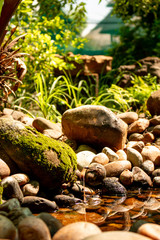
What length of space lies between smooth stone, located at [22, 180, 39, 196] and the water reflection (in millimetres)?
293

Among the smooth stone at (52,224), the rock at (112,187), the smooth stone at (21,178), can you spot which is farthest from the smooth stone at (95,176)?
the smooth stone at (52,224)

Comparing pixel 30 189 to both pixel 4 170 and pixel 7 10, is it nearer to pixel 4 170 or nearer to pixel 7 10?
pixel 4 170

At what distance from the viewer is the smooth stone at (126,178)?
10.8 feet

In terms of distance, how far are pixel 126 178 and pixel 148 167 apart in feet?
1.61

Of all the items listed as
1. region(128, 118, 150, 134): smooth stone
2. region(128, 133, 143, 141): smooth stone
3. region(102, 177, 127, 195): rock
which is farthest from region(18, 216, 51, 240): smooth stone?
region(128, 118, 150, 134): smooth stone

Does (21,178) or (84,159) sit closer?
(21,178)

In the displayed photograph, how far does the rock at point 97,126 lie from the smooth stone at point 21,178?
1.50 meters

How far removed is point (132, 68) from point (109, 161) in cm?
459

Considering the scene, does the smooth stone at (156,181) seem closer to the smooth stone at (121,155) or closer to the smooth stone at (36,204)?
the smooth stone at (121,155)

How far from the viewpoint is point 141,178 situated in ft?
Answer: 11.1

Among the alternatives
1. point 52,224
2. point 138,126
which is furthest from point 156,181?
point 52,224

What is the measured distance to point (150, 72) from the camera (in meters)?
7.43

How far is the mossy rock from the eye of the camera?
2760 mm

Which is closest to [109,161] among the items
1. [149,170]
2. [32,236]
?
[149,170]
